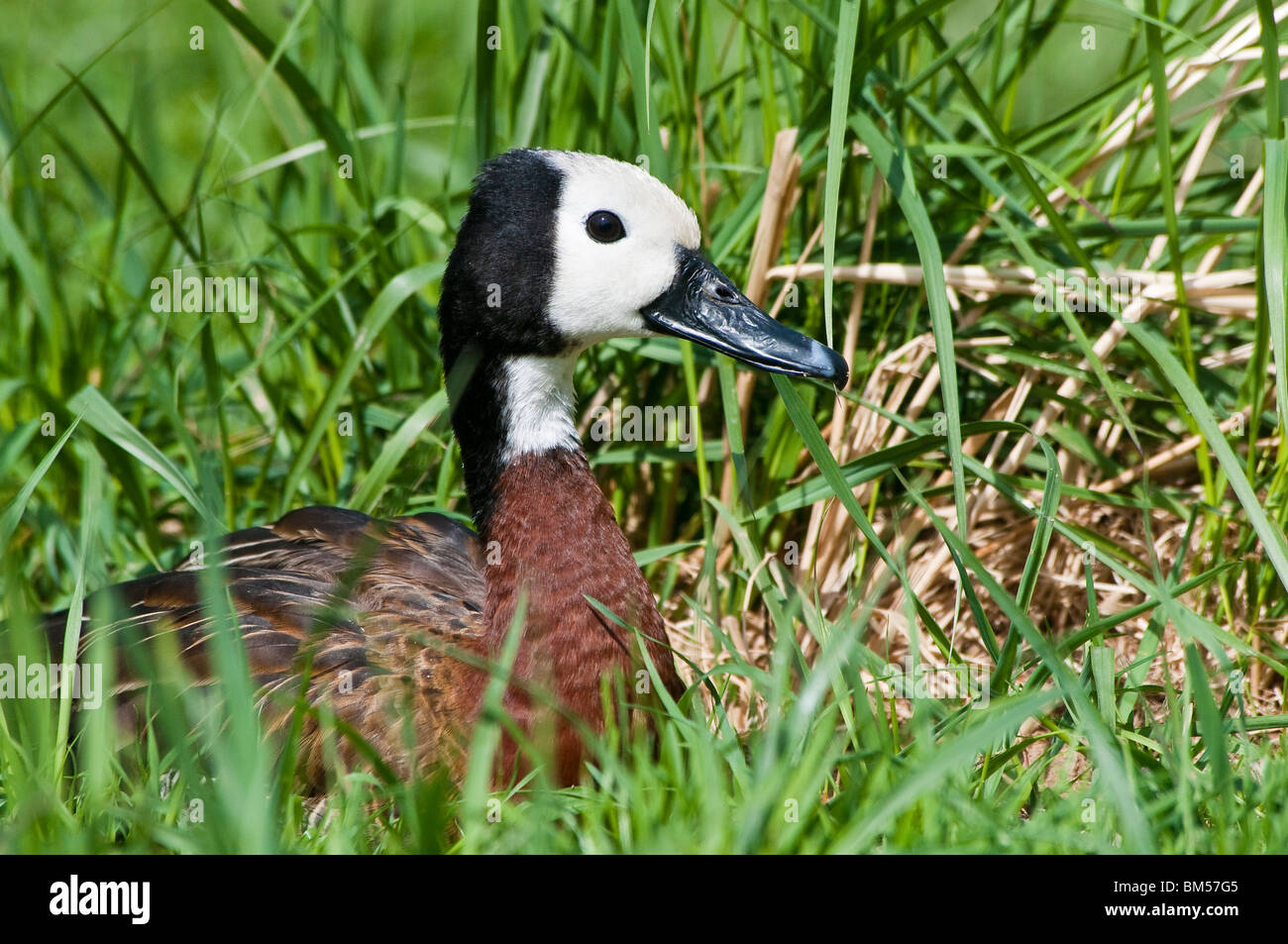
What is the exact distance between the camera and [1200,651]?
3.04m

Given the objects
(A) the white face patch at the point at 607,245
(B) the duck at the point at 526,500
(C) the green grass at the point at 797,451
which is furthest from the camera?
(A) the white face patch at the point at 607,245

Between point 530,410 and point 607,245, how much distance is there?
0.36m

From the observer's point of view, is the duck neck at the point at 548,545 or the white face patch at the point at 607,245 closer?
the duck neck at the point at 548,545

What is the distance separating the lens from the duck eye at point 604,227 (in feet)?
8.64

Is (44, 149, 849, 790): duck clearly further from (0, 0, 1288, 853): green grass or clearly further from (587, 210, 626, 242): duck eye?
(0, 0, 1288, 853): green grass

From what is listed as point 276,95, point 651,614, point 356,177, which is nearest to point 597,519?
point 651,614

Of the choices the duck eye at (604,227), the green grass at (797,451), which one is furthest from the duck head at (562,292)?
the green grass at (797,451)

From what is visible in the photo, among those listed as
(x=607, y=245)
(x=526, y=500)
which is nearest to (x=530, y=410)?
(x=526, y=500)

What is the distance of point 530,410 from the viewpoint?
273cm

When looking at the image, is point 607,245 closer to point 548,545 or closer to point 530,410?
point 530,410

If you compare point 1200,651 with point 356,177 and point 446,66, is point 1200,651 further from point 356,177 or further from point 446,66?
point 446,66

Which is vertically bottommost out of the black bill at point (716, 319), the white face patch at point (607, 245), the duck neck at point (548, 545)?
the duck neck at point (548, 545)

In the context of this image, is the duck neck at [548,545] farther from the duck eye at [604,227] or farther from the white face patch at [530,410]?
the duck eye at [604,227]

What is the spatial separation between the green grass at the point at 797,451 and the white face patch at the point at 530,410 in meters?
0.18
